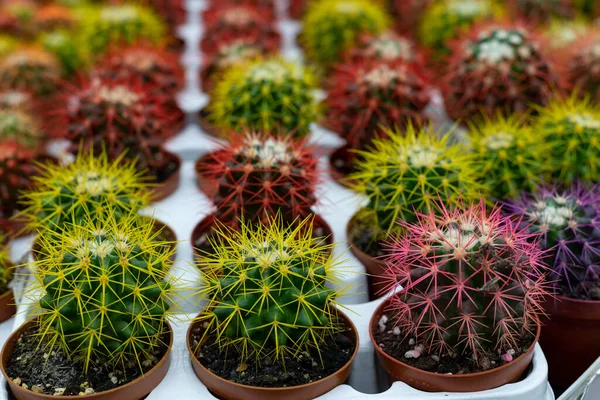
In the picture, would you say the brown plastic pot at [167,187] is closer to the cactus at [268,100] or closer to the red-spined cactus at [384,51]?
the cactus at [268,100]

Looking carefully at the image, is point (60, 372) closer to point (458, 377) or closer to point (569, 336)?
point (458, 377)

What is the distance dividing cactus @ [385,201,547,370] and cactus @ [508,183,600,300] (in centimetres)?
21

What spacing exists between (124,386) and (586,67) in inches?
79.6

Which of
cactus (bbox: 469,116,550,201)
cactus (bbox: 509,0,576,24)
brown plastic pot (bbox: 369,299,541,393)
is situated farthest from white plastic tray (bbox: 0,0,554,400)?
cactus (bbox: 509,0,576,24)

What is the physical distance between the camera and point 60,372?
1.42m

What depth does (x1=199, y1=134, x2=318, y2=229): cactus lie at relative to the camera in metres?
1.69

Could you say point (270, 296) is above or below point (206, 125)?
above

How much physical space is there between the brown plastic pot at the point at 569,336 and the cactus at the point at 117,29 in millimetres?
2037

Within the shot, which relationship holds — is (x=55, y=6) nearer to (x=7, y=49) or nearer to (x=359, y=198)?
(x=7, y=49)

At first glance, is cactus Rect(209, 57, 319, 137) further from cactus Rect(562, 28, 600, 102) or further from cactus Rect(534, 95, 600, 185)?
cactus Rect(562, 28, 600, 102)

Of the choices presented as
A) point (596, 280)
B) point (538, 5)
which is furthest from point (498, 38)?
point (538, 5)

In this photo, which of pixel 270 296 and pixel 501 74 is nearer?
pixel 270 296

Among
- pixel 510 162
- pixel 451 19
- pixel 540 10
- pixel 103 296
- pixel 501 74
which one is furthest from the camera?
pixel 540 10

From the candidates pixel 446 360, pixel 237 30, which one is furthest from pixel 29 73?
pixel 446 360
